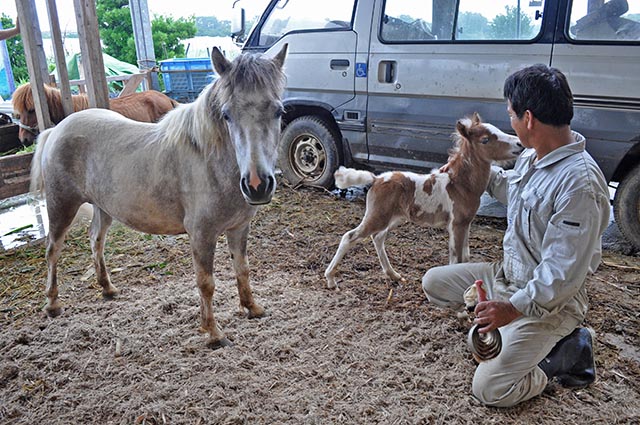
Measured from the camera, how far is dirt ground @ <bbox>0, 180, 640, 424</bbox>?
237 cm

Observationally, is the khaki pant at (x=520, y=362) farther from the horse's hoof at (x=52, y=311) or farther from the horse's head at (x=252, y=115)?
the horse's hoof at (x=52, y=311)

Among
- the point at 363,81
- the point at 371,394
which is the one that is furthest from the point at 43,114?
the point at 371,394

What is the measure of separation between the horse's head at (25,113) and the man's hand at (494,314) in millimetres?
6119

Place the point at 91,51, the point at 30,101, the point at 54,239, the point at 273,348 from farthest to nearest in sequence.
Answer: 1. the point at 30,101
2. the point at 91,51
3. the point at 54,239
4. the point at 273,348

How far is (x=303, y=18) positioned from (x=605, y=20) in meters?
3.30

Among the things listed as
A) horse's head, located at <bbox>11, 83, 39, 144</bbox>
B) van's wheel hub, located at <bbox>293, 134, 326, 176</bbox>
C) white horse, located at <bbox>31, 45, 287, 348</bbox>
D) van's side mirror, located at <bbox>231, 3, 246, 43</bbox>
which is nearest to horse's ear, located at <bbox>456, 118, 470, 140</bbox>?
white horse, located at <bbox>31, 45, 287, 348</bbox>

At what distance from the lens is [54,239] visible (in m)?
3.30

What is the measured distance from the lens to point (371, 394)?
2479 millimetres

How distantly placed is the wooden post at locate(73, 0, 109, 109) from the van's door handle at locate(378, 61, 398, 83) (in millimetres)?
2947

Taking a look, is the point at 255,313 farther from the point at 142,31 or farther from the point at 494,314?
the point at 142,31

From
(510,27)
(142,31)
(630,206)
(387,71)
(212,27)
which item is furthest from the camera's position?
(212,27)

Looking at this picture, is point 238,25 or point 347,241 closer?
point 347,241

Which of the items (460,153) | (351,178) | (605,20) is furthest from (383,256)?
(605,20)

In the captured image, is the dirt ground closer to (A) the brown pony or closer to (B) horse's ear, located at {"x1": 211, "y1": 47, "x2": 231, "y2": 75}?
(B) horse's ear, located at {"x1": 211, "y1": 47, "x2": 231, "y2": 75}
